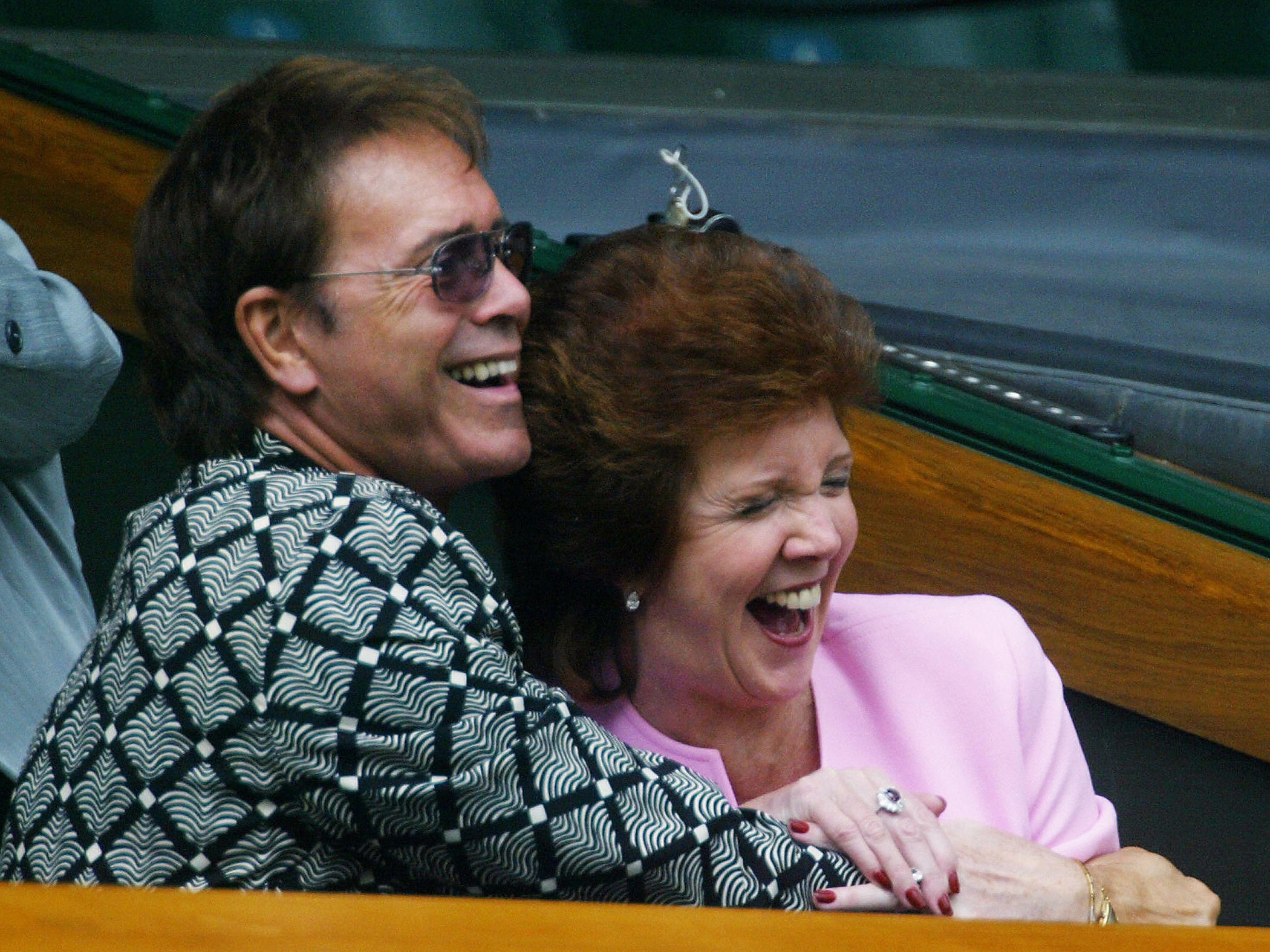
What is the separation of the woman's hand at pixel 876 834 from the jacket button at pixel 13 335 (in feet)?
2.84

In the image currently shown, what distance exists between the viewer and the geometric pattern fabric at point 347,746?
1.27 m

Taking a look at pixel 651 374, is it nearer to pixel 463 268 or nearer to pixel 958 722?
pixel 463 268

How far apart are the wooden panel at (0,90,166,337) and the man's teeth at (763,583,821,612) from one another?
1086mm

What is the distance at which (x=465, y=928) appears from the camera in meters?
0.72

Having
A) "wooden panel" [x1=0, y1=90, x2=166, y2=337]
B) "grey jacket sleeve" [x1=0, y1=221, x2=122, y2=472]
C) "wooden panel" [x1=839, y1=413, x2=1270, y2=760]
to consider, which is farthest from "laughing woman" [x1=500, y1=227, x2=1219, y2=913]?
"wooden panel" [x1=0, y1=90, x2=166, y2=337]

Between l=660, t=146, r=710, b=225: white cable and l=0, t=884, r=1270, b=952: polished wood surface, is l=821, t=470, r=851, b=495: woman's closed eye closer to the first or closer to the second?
l=660, t=146, r=710, b=225: white cable

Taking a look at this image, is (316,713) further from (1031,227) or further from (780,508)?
(1031,227)

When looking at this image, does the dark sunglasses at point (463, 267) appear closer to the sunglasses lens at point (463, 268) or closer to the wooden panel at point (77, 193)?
the sunglasses lens at point (463, 268)

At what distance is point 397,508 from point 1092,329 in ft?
5.23

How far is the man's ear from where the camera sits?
1.52m

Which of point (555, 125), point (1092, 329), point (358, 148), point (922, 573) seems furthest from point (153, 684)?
point (555, 125)

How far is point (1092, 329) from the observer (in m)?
2.60

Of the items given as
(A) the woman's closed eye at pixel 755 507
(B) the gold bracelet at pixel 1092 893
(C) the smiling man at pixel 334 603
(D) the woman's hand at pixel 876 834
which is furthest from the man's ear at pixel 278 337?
(B) the gold bracelet at pixel 1092 893

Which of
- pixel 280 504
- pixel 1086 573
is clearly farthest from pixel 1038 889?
pixel 280 504
